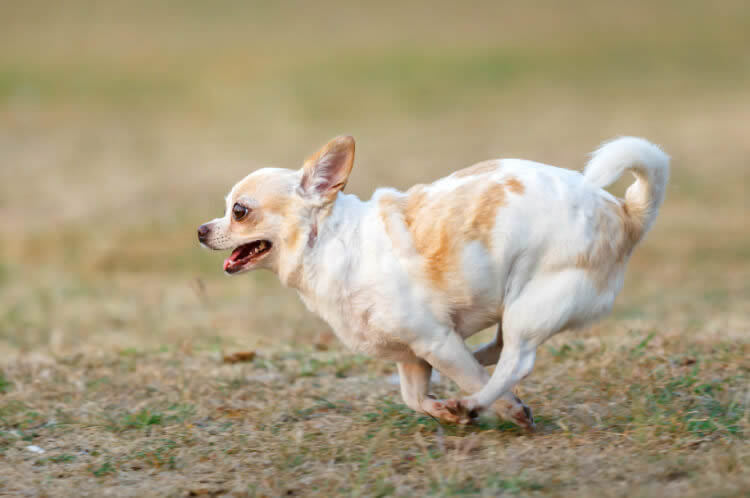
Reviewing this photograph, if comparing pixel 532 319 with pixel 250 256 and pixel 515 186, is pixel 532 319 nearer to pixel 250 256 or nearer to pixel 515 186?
pixel 515 186

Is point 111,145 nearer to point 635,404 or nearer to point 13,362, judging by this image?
point 13,362

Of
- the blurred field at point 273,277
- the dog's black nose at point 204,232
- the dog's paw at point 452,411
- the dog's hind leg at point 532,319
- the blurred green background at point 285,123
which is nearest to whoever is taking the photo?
the dog's hind leg at point 532,319

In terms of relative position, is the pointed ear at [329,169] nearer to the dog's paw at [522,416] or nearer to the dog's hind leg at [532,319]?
the dog's hind leg at [532,319]

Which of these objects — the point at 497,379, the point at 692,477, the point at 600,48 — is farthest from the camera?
the point at 600,48

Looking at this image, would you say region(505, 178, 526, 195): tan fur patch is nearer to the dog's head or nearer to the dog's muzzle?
the dog's head

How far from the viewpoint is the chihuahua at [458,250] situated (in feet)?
13.6

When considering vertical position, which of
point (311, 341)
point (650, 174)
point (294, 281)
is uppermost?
point (650, 174)

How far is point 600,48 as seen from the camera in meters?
22.5

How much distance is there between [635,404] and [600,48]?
62.2 ft

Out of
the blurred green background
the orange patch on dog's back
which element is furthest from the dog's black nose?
the blurred green background

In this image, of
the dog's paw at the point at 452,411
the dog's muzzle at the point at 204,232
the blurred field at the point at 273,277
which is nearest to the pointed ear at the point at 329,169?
the dog's muzzle at the point at 204,232

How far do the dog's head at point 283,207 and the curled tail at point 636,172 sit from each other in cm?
106

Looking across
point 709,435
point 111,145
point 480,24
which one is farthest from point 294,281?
point 480,24

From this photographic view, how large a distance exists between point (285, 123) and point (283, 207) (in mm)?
13754
